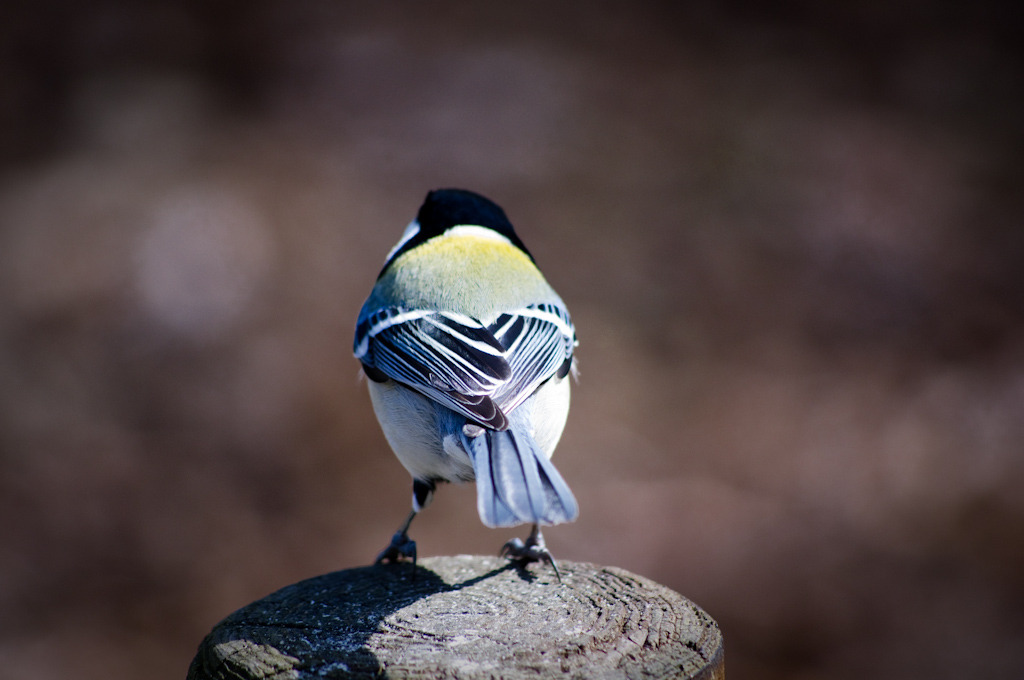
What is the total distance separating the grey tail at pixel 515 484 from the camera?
1.80 meters

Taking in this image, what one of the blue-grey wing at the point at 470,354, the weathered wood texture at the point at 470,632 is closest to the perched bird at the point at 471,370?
Answer: the blue-grey wing at the point at 470,354

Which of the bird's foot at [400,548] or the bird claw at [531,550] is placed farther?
the bird's foot at [400,548]

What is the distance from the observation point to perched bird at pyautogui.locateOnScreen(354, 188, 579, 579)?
6.97 feet

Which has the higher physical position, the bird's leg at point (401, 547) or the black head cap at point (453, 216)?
the black head cap at point (453, 216)

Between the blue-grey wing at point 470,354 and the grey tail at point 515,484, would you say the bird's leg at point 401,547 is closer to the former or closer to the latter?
the blue-grey wing at point 470,354

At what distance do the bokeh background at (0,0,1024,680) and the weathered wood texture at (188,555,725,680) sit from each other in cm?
302

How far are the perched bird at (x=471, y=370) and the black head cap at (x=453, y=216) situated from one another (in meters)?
0.16

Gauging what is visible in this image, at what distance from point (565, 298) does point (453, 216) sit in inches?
118

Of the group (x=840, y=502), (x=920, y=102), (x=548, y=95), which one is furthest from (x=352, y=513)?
(x=920, y=102)

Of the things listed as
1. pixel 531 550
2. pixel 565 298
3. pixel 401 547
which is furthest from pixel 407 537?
pixel 565 298

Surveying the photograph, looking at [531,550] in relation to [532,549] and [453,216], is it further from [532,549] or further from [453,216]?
[453,216]

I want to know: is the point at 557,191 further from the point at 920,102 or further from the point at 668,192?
the point at 920,102

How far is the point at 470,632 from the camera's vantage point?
1.90 meters

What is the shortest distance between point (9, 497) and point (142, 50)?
430cm
